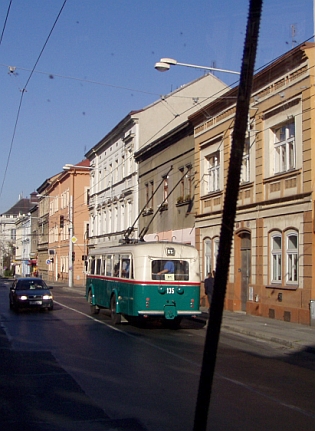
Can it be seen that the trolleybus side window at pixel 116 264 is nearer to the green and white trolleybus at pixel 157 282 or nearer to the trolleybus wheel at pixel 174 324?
the green and white trolleybus at pixel 157 282

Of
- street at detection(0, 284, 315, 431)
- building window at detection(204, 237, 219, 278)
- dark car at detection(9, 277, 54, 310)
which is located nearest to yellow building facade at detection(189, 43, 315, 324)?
building window at detection(204, 237, 219, 278)

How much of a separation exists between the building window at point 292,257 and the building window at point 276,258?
70 cm

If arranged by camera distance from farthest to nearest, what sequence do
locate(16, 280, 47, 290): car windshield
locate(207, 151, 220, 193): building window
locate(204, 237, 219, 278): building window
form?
locate(204, 237, 219, 278): building window, locate(207, 151, 220, 193): building window, locate(16, 280, 47, 290): car windshield

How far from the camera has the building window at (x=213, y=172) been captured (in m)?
27.9

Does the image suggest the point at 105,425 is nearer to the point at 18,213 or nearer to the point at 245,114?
the point at 245,114

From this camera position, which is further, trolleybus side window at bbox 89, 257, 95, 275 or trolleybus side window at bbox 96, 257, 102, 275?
trolleybus side window at bbox 89, 257, 95, 275

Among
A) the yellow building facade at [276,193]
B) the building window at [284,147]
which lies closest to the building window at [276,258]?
the yellow building facade at [276,193]

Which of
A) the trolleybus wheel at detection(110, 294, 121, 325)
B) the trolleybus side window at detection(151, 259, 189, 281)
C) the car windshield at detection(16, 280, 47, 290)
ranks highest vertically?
the trolleybus side window at detection(151, 259, 189, 281)

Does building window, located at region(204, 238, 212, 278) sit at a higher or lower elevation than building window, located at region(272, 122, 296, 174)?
lower

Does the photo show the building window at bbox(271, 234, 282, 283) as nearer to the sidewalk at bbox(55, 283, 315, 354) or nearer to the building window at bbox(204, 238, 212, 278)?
the sidewalk at bbox(55, 283, 315, 354)

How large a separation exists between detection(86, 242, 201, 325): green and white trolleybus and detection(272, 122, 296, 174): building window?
4651 millimetres

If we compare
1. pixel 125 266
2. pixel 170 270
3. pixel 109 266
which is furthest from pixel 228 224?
pixel 109 266

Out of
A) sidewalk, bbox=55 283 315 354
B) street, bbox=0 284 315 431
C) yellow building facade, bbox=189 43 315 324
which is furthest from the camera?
yellow building facade, bbox=189 43 315 324

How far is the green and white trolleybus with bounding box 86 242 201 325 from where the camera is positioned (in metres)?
19.0
